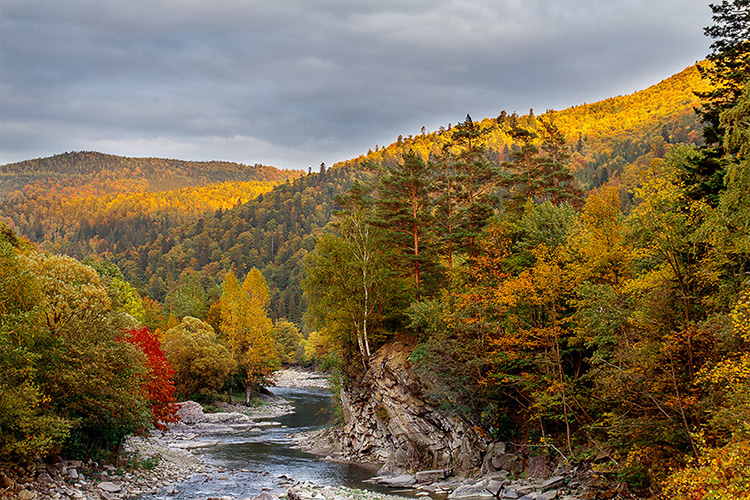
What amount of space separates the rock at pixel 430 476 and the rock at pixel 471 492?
399 cm

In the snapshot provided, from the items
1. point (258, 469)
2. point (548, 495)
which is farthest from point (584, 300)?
point (258, 469)

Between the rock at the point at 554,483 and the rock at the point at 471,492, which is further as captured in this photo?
the rock at the point at 471,492

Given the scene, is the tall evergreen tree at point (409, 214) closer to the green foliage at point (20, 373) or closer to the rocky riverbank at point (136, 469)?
the rocky riverbank at point (136, 469)

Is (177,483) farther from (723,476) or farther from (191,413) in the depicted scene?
(191,413)

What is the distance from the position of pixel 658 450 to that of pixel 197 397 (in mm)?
55322

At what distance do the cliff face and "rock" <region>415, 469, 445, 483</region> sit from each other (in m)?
1.01

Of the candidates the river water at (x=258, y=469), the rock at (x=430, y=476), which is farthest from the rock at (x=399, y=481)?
the river water at (x=258, y=469)

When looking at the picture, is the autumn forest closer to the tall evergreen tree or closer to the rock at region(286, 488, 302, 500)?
the tall evergreen tree

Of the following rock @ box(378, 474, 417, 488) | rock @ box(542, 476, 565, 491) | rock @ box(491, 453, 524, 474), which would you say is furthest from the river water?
rock @ box(542, 476, 565, 491)

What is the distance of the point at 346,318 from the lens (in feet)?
139

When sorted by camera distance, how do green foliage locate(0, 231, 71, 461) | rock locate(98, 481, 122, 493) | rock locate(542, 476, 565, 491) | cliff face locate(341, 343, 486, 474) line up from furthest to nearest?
cliff face locate(341, 343, 486, 474)
rock locate(542, 476, 565, 491)
rock locate(98, 481, 122, 493)
green foliage locate(0, 231, 71, 461)

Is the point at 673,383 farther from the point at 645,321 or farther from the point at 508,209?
the point at 508,209

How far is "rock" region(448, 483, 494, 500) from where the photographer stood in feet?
88.6

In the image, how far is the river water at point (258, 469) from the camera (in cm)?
2792
